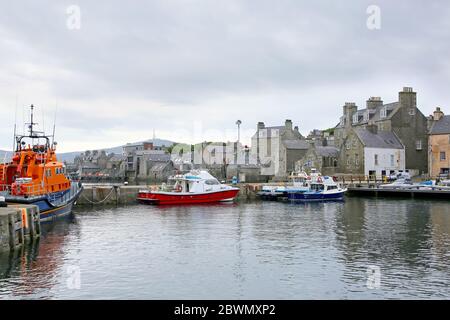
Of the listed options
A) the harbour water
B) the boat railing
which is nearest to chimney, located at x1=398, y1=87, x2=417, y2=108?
the harbour water

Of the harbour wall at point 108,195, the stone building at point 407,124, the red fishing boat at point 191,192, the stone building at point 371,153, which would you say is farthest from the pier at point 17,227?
the stone building at point 407,124

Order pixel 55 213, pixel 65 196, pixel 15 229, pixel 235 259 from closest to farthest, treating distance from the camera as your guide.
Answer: pixel 235 259 < pixel 15 229 < pixel 55 213 < pixel 65 196

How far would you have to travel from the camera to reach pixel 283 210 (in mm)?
42312

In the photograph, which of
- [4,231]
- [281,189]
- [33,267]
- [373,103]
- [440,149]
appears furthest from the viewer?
[373,103]

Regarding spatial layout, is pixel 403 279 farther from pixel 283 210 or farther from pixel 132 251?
pixel 283 210

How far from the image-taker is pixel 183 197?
1944 inches

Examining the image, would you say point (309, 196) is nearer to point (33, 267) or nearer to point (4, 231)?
point (4, 231)

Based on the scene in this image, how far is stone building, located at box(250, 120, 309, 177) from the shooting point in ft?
269

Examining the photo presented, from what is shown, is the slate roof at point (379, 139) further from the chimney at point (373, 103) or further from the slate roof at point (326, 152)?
the chimney at point (373, 103)

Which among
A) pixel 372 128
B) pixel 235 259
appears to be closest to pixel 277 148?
pixel 372 128

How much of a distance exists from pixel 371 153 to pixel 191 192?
102 ft
